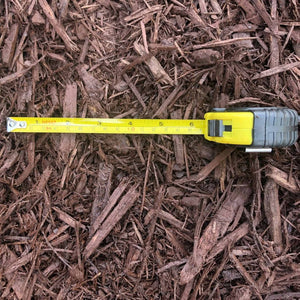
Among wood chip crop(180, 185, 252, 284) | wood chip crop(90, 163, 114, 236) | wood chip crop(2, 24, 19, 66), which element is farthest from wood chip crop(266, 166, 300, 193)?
wood chip crop(2, 24, 19, 66)

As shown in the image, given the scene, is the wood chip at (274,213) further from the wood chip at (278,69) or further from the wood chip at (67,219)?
the wood chip at (67,219)

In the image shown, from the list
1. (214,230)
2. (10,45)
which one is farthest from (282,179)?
(10,45)

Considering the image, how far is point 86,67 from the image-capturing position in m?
2.93

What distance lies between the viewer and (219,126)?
2.61 metres

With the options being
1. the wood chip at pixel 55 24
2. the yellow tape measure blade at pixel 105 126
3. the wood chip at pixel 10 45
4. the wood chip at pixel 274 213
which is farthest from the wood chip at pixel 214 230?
the wood chip at pixel 10 45

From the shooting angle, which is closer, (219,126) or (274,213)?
(219,126)

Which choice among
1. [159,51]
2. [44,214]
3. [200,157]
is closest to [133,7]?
[159,51]

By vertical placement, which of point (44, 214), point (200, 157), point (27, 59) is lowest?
point (44, 214)

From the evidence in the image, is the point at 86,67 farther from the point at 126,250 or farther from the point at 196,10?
the point at 126,250

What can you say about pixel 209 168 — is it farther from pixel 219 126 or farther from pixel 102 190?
pixel 102 190

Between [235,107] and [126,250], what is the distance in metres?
1.90

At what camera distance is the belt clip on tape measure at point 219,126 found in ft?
8.33

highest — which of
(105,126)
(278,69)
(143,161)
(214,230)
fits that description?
(278,69)

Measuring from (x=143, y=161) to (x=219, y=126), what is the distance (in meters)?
0.86
